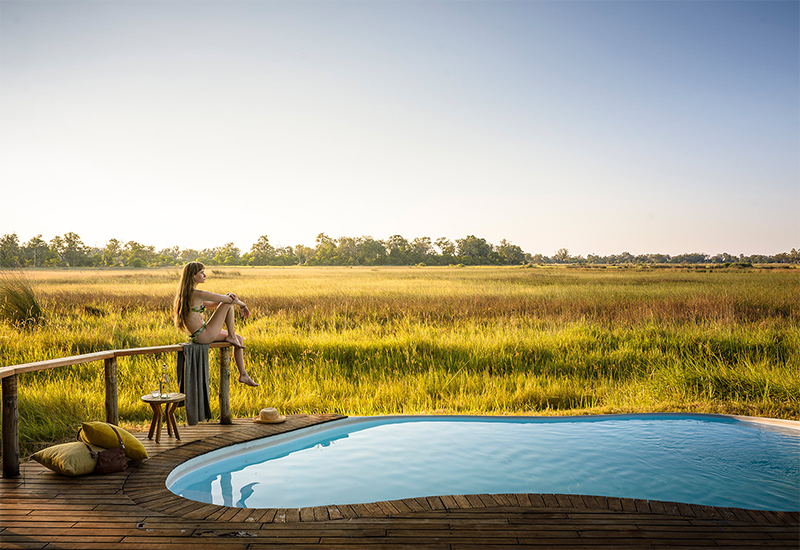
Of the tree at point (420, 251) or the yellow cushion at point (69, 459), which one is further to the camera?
the tree at point (420, 251)

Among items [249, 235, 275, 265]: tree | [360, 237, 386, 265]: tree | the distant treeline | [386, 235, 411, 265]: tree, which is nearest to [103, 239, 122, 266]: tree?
the distant treeline

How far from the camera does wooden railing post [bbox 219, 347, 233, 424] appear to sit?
5941mm

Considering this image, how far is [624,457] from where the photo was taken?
5.48 metres

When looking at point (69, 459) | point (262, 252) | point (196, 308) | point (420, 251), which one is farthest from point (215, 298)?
point (420, 251)

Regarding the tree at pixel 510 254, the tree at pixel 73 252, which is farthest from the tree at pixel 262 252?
the tree at pixel 510 254

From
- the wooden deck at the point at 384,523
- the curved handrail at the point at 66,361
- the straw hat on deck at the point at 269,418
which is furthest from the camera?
the straw hat on deck at the point at 269,418

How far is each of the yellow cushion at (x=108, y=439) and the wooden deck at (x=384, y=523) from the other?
57 centimetres

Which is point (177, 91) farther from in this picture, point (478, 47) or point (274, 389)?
point (274, 389)

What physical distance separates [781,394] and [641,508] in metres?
6.13

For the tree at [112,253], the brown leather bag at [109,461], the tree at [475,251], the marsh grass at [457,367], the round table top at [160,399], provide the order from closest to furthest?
the brown leather bag at [109,461]
the round table top at [160,399]
the marsh grass at [457,367]
the tree at [112,253]
the tree at [475,251]

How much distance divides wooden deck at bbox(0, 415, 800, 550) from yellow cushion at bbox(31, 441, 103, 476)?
25cm

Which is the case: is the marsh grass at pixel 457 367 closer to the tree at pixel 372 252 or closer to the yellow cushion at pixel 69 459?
the yellow cushion at pixel 69 459

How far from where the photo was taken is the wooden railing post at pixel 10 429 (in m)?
4.16

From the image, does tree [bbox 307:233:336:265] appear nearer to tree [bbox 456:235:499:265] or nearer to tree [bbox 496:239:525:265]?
tree [bbox 456:235:499:265]
